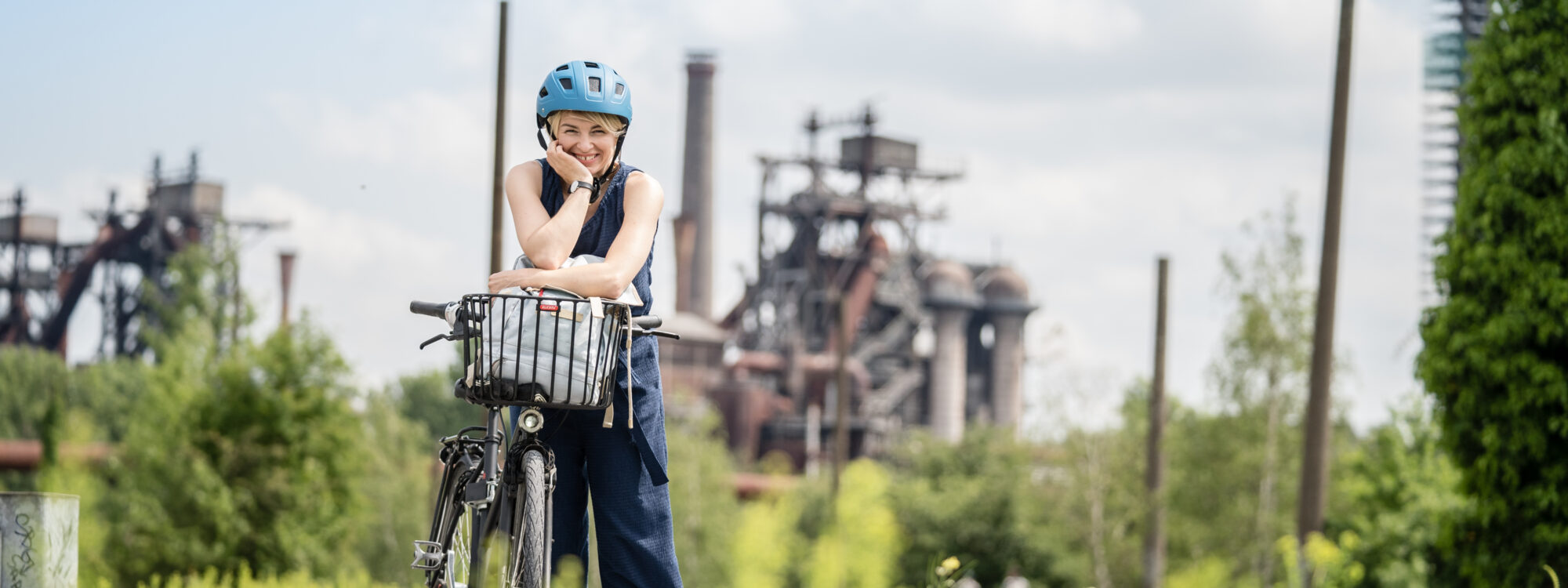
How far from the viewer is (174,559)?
987 inches

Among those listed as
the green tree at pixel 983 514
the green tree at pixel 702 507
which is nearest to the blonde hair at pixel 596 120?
the green tree at pixel 983 514

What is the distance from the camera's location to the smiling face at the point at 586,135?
12.6 ft

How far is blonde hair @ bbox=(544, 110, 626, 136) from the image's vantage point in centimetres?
385

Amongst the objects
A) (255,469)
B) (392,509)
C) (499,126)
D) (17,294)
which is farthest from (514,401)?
(17,294)

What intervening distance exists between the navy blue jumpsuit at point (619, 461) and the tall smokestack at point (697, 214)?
176ft

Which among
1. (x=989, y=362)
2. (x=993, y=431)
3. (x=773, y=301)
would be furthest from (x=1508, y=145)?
(x=989, y=362)

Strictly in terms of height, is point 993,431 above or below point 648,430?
below

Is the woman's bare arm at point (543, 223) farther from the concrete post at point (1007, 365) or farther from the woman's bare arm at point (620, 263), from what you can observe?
the concrete post at point (1007, 365)

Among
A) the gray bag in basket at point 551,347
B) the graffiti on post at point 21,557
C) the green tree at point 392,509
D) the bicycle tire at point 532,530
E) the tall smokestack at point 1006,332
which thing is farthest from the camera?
the tall smokestack at point 1006,332

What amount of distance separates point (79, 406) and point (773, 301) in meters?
26.6

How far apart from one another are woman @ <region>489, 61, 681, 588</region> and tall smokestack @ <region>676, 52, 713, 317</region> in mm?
53681

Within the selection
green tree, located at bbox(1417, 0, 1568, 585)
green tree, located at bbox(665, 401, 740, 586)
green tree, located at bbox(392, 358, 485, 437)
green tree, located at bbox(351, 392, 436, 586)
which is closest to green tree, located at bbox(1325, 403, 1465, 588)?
green tree, located at bbox(1417, 0, 1568, 585)

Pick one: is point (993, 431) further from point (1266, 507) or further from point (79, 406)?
point (79, 406)

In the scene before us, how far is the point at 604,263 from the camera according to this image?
373 centimetres
